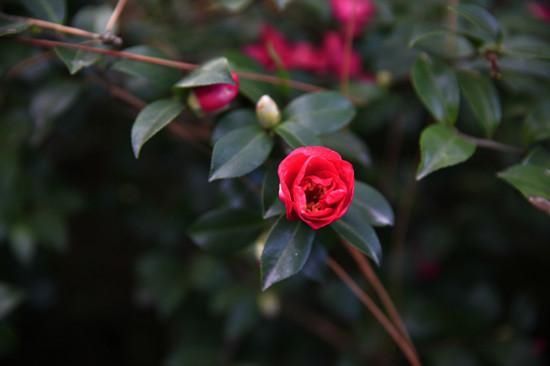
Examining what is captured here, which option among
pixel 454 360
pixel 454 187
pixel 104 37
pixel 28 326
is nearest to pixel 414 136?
pixel 454 187

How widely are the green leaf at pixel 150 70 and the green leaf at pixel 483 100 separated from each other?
1.63ft

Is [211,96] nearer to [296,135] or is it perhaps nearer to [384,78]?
[296,135]

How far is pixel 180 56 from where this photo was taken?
1282 mm

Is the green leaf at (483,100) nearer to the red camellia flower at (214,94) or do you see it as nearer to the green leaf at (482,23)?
the green leaf at (482,23)

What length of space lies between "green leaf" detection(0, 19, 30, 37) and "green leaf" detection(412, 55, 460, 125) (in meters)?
0.61

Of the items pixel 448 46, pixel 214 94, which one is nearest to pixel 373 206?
pixel 214 94

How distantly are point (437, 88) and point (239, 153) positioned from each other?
1.24ft

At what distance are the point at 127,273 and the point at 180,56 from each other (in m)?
0.98

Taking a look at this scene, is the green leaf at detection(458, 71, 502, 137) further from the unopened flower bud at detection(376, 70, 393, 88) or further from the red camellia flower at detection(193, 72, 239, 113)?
the red camellia flower at detection(193, 72, 239, 113)

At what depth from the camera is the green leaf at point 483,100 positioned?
2.89 feet

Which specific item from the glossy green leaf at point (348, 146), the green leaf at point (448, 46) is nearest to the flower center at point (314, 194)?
the glossy green leaf at point (348, 146)

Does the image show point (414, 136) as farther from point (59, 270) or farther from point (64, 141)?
point (59, 270)

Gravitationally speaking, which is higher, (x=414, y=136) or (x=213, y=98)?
(x=213, y=98)

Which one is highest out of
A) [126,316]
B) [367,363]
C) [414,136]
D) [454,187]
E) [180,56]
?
[180,56]
